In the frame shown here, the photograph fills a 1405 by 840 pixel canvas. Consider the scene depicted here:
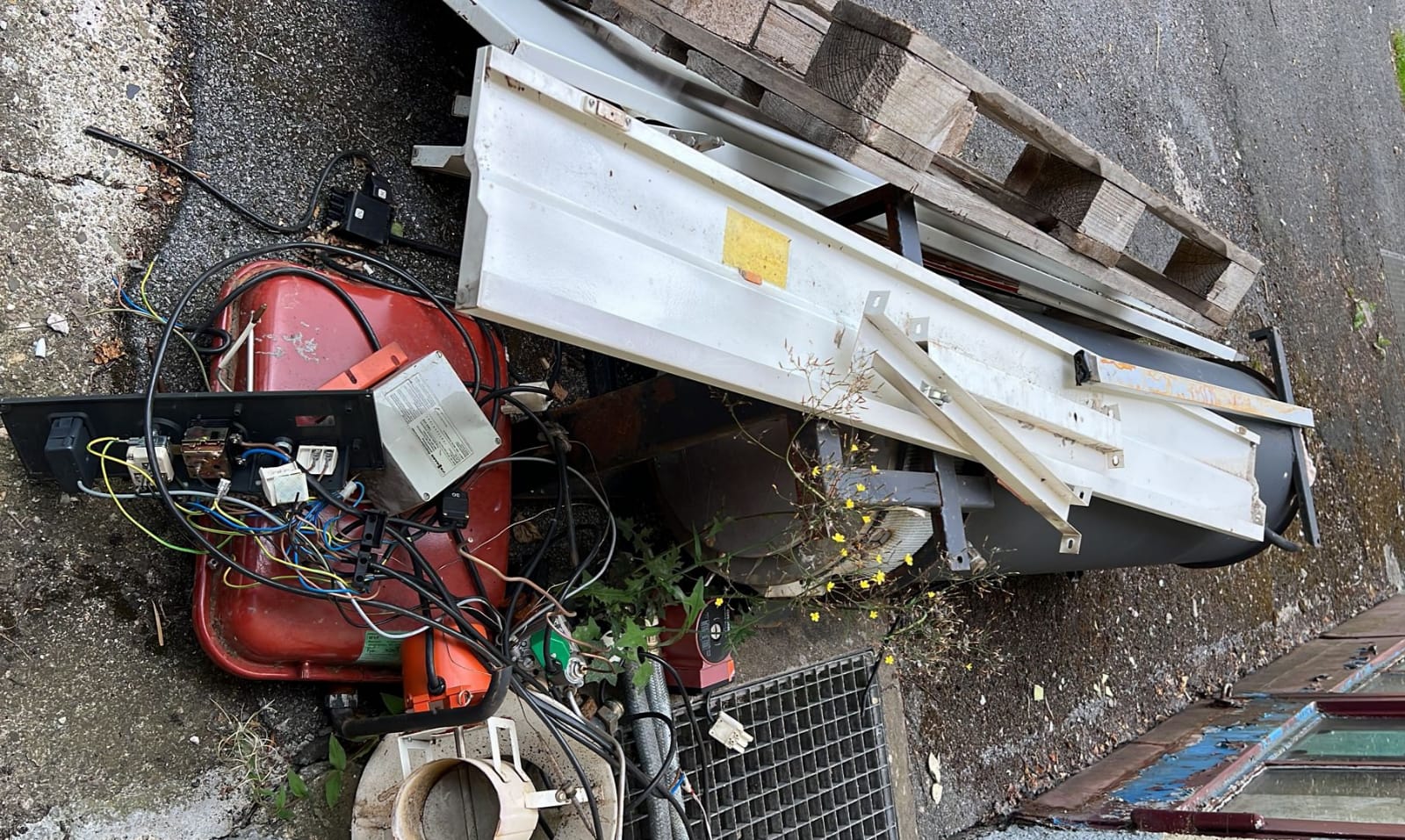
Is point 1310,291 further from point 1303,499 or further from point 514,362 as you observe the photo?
point 514,362

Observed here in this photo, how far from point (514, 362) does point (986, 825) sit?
86.2 inches

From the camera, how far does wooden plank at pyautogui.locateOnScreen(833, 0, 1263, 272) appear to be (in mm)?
1646

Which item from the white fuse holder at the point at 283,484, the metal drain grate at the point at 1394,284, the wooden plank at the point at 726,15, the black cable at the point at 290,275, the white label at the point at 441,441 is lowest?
the white fuse holder at the point at 283,484

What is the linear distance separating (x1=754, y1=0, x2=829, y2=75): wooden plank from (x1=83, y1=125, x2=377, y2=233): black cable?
0.93 meters

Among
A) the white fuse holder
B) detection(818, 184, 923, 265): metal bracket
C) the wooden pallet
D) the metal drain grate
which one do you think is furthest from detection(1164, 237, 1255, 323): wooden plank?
the metal drain grate

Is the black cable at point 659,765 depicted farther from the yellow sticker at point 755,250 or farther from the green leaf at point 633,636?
the yellow sticker at point 755,250

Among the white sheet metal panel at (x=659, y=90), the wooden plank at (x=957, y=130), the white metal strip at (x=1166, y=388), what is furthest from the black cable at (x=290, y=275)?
the white metal strip at (x=1166, y=388)

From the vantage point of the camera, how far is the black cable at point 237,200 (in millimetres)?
1710

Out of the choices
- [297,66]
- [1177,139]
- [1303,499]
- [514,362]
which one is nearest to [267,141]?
[297,66]

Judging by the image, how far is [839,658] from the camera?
2594 millimetres

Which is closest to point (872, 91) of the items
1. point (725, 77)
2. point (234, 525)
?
point (725, 77)

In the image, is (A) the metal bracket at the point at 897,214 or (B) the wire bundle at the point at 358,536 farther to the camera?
(A) the metal bracket at the point at 897,214

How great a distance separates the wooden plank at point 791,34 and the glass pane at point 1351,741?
9.99ft

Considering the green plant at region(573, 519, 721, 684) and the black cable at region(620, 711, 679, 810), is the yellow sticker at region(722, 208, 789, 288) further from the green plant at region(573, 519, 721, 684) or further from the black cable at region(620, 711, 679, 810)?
the black cable at region(620, 711, 679, 810)
